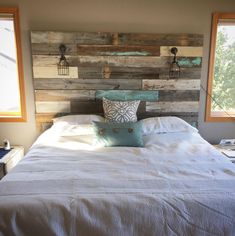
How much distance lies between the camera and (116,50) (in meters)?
2.64

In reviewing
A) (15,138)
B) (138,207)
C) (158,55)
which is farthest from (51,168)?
(158,55)

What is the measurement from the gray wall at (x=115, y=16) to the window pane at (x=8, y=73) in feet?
0.51

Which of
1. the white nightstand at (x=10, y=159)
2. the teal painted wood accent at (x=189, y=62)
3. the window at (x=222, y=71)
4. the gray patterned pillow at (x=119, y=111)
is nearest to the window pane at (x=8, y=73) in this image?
the white nightstand at (x=10, y=159)

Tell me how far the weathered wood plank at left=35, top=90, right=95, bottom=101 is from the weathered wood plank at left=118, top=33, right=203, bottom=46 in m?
0.66

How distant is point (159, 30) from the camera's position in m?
2.68

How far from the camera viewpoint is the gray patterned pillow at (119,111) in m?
2.45

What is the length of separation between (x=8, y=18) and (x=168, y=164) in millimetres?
2212

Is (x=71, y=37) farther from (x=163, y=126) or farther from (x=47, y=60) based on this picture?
(x=163, y=126)

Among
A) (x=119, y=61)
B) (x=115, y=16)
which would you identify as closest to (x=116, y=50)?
(x=119, y=61)

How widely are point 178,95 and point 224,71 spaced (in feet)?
2.07

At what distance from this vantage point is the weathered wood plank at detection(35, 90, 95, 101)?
2688 millimetres

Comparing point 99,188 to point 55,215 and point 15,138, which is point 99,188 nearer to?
point 55,215

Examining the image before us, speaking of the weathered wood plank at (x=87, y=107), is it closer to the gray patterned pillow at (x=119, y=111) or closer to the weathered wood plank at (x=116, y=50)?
the gray patterned pillow at (x=119, y=111)

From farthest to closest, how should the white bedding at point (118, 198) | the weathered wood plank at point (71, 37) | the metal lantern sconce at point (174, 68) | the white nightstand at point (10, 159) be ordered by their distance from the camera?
the metal lantern sconce at point (174, 68) → the weathered wood plank at point (71, 37) → the white nightstand at point (10, 159) → the white bedding at point (118, 198)
